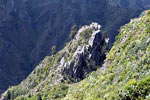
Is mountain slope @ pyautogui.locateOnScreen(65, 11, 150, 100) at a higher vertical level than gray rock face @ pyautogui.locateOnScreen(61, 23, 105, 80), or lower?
lower

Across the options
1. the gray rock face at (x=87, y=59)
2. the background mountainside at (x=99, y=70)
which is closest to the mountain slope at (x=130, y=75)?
the background mountainside at (x=99, y=70)

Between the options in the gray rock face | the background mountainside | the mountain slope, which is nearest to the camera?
the mountain slope

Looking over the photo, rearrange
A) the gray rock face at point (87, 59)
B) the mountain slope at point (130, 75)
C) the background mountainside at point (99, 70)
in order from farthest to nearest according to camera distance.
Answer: the gray rock face at point (87, 59), the background mountainside at point (99, 70), the mountain slope at point (130, 75)

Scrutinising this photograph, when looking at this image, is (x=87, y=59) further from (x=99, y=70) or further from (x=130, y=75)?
(x=130, y=75)

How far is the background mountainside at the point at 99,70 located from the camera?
77.1ft

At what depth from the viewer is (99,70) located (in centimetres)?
4116

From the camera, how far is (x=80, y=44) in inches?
3649

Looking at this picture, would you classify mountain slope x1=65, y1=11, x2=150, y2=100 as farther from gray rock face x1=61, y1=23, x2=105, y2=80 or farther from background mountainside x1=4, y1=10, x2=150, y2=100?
gray rock face x1=61, y1=23, x2=105, y2=80

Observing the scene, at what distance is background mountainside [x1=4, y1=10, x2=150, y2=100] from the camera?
925 inches

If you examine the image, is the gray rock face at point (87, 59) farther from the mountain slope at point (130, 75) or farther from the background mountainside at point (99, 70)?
the mountain slope at point (130, 75)

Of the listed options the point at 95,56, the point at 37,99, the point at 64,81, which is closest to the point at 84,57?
the point at 95,56

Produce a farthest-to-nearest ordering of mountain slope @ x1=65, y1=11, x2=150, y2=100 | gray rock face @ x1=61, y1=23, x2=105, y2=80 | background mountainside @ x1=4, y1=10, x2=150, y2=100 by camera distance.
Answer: gray rock face @ x1=61, y1=23, x2=105, y2=80
background mountainside @ x1=4, y1=10, x2=150, y2=100
mountain slope @ x1=65, y1=11, x2=150, y2=100

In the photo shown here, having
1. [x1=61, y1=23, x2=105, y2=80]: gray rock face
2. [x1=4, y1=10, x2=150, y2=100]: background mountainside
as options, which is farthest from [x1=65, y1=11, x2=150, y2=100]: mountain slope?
[x1=61, y1=23, x2=105, y2=80]: gray rock face

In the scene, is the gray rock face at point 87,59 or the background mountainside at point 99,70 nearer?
the background mountainside at point 99,70
